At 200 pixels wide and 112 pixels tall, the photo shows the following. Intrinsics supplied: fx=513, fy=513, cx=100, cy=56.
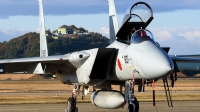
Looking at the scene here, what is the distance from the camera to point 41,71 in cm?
1681

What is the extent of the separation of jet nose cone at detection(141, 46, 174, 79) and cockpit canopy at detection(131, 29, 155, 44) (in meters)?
0.95

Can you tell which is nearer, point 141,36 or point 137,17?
point 141,36

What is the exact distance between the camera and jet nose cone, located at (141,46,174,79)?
12625 mm

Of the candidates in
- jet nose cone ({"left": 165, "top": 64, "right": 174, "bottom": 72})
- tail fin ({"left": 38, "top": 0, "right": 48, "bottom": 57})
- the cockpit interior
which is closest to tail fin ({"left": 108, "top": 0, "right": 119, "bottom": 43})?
tail fin ({"left": 38, "top": 0, "right": 48, "bottom": 57})

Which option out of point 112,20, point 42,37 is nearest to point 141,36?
point 112,20

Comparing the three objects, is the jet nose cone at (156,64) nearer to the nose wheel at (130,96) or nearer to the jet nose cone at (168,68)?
the jet nose cone at (168,68)

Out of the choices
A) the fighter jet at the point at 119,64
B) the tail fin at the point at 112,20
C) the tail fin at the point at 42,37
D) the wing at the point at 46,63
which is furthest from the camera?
the tail fin at the point at 42,37

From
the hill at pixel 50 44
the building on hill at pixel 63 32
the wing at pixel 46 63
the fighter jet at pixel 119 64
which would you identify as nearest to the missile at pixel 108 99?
the fighter jet at pixel 119 64

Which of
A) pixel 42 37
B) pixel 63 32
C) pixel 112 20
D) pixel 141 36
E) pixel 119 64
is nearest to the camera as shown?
pixel 141 36

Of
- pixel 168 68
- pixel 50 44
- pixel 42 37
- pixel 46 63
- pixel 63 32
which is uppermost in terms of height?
pixel 63 32

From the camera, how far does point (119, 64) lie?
15.0 m

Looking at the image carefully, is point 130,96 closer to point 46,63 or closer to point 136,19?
point 136,19

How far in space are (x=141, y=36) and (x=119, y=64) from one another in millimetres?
1159

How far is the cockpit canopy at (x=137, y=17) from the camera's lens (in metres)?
15.2
